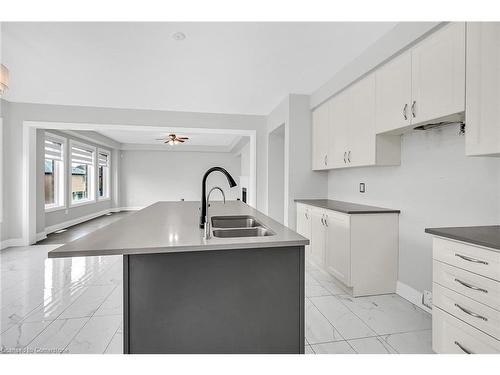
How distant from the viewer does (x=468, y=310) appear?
1390 mm

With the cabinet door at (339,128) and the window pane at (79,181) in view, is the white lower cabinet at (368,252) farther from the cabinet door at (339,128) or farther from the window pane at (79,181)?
the window pane at (79,181)

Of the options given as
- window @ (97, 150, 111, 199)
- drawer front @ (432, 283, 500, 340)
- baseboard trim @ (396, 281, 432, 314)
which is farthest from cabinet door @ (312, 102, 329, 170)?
window @ (97, 150, 111, 199)

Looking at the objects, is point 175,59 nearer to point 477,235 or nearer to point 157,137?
point 477,235

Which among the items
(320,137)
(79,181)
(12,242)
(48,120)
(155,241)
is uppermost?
(48,120)

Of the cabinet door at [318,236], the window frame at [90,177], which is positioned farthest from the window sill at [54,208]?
the cabinet door at [318,236]

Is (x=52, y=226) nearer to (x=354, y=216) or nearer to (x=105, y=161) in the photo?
(x=105, y=161)

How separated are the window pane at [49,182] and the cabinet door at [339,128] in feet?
19.3

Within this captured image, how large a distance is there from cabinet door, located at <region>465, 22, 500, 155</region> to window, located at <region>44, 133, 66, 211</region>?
6.69 meters

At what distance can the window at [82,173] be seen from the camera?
672cm

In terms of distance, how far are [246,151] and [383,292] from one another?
226 inches

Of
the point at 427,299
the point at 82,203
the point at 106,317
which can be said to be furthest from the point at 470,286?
the point at 82,203

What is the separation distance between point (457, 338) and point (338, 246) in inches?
52.2

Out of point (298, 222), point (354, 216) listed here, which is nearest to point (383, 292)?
point (354, 216)
